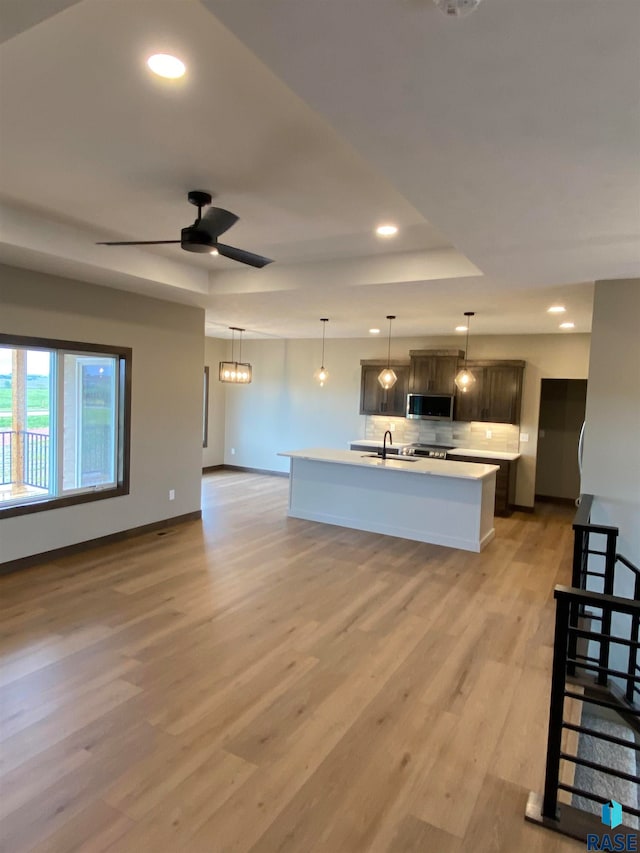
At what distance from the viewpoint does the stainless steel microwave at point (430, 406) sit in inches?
314

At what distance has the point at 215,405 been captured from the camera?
10.6m

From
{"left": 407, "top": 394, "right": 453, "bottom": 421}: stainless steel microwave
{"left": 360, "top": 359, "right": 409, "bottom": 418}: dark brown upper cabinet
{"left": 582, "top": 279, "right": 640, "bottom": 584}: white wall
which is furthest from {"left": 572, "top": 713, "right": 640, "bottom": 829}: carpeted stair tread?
{"left": 360, "top": 359, "right": 409, "bottom": 418}: dark brown upper cabinet

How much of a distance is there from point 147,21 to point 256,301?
152 inches

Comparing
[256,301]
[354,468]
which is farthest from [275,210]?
[354,468]

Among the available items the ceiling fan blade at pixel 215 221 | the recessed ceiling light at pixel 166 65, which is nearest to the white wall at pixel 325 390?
the ceiling fan blade at pixel 215 221

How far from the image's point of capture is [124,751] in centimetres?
236

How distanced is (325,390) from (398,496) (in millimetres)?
Answer: 3962

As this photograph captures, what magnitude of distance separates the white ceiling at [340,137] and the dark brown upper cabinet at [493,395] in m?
2.96

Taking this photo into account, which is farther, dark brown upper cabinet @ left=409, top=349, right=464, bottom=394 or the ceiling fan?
dark brown upper cabinet @ left=409, top=349, right=464, bottom=394

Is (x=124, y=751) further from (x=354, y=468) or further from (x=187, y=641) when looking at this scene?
(x=354, y=468)

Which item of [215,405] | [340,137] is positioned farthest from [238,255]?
[215,405]

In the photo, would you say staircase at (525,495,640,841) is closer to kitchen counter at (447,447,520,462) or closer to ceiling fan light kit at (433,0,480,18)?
ceiling fan light kit at (433,0,480,18)

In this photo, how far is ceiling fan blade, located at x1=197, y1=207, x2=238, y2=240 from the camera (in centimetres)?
289

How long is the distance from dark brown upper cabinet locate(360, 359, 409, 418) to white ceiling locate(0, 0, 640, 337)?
3.94 metres
